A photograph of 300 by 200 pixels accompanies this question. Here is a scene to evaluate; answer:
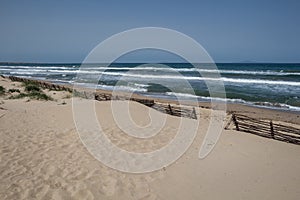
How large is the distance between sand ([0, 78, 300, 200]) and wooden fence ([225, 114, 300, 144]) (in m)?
0.47

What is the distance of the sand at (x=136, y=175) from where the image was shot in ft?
18.1

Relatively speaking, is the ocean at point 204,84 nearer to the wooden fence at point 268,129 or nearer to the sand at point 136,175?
the wooden fence at point 268,129

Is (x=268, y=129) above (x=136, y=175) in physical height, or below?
above

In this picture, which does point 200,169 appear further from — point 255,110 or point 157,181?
point 255,110

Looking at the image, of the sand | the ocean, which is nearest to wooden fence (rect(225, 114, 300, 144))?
the sand

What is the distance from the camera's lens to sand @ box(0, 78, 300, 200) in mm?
5512

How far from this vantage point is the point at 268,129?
10547mm

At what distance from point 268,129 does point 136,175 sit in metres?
6.72

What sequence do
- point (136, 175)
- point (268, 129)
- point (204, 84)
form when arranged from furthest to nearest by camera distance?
point (204, 84) → point (268, 129) → point (136, 175)

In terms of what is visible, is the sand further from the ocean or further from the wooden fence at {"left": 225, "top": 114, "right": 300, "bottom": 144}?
the ocean

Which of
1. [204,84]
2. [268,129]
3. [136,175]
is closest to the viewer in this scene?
[136,175]

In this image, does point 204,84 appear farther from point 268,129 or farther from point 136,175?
point 136,175

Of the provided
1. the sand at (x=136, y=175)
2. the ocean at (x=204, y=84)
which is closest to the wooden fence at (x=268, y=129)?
the sand at (x=136, y=175)

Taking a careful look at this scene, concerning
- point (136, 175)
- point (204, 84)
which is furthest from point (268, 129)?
point (204, 84)
